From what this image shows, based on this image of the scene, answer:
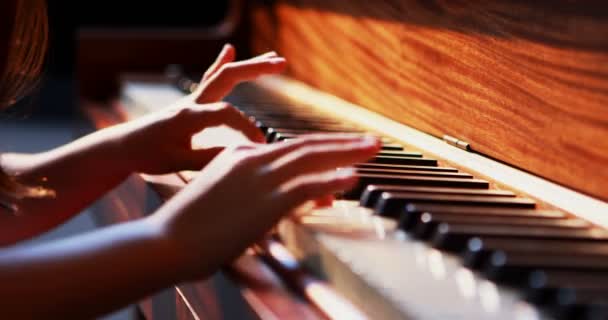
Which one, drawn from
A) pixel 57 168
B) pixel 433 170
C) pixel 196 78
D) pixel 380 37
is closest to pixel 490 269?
pixel 433 170

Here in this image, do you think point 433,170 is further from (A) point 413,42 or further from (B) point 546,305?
(B) point 546,305

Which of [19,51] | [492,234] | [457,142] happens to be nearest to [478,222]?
[492,234]

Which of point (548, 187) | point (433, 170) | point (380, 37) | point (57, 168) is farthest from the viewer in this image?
point (380, 37)

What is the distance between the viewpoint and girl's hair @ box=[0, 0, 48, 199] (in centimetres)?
118

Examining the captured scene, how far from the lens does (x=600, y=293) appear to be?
69 centimetres

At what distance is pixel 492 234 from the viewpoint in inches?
32.6

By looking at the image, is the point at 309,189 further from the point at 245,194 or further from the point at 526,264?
the point at 526,264

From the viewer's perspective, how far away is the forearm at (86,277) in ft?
2.66

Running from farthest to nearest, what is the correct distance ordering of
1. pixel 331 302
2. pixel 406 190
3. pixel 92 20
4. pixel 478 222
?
pixel 92 20, pixel 406 190, pixel 478 222, pixel 331 302

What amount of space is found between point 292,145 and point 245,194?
0.07m

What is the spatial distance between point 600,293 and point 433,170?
0.47m

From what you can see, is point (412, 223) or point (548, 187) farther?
point (548, 187)

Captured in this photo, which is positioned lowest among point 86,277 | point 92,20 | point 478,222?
point 92,20

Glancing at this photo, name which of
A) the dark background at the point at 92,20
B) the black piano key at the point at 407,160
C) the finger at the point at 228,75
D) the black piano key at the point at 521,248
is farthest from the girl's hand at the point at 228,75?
the dark background at the point at 92,20
